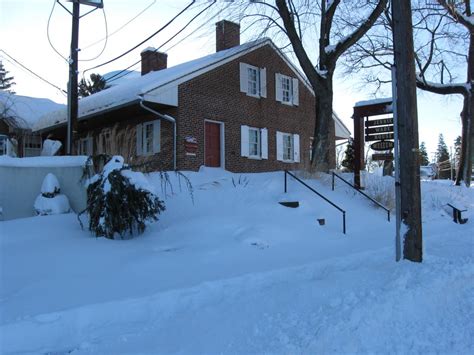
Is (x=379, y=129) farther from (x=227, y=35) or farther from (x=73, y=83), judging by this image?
(x=227, y=35)

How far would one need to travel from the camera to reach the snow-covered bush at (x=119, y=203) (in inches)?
332

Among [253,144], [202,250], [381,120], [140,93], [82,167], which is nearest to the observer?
[202,250]

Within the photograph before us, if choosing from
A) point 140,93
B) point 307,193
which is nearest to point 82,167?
point 140,93

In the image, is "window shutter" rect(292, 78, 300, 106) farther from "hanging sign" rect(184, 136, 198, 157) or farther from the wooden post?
the wooden post

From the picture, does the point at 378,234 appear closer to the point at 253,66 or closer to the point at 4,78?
the point at 253,66

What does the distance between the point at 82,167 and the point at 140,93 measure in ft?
15.6

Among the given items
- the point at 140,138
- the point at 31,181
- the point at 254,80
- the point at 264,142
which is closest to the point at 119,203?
the point at 31,181

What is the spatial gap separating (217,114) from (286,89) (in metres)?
5.19

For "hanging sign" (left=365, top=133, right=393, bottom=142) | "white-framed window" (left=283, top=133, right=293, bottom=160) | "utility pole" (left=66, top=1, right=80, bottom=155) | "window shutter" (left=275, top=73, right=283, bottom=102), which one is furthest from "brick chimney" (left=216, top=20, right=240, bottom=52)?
"hanging sign" (left=365, top=133, right=393, bottom=142)

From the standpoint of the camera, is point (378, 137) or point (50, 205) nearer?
point (50, 205)

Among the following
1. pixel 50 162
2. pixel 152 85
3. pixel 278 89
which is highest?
pixel 278 89

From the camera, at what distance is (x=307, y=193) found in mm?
11852

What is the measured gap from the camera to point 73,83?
45.8 feet

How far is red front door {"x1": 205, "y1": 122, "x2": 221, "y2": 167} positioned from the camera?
1817cm
